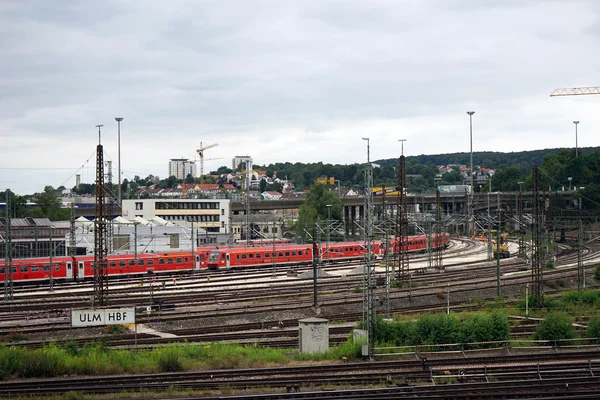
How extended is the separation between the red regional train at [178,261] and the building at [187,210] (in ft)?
114

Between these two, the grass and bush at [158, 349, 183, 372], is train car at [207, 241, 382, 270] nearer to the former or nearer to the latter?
the grass

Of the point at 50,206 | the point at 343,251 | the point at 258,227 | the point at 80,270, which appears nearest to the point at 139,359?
the point at 80,270

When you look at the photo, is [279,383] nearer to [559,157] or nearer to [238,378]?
[238,378]

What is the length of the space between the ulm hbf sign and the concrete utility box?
7256 millimetres

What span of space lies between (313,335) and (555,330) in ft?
33.5

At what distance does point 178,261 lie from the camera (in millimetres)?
64188

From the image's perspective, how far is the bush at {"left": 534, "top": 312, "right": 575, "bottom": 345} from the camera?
29.5 metres

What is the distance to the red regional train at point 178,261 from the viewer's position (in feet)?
182

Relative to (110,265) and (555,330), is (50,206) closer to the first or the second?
(110,265)

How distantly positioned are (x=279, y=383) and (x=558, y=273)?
1627 inches

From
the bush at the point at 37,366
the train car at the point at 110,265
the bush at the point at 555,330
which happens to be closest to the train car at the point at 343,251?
the train car at the point at 110,265

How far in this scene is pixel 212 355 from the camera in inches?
1096

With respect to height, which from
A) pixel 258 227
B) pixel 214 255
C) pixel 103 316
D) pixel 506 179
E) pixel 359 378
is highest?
pixel 506 179

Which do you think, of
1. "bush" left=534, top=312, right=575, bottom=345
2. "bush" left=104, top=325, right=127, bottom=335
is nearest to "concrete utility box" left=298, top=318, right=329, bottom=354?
"bush" left=534, top=312, right=575, bottom=345
